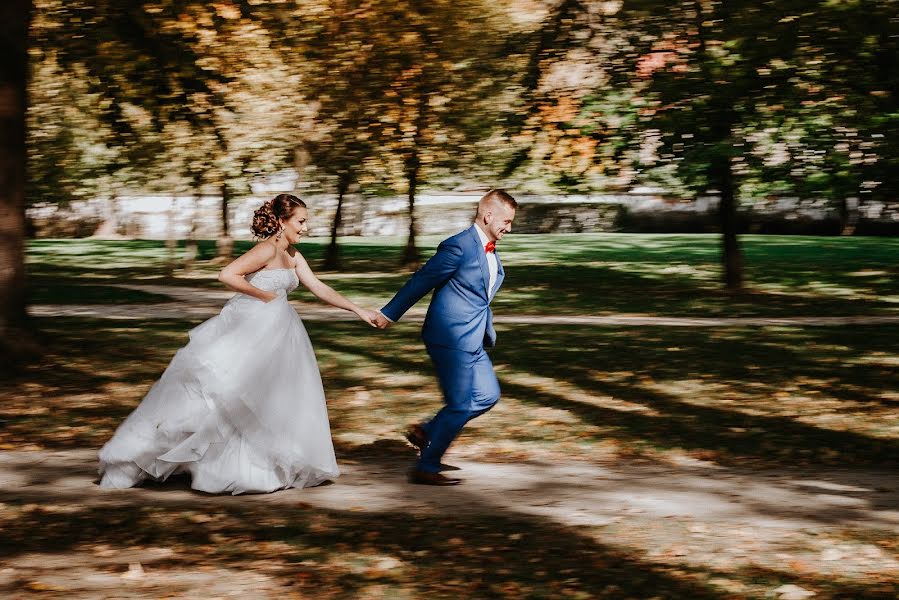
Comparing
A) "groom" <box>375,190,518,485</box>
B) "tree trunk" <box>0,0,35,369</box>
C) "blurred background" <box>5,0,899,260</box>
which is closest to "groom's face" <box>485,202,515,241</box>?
"groom" <box>375,190,518,485</box>

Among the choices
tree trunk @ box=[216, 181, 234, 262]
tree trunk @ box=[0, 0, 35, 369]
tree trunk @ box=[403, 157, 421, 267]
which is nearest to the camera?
tree trunk @ box=[0, 0, 35, 369]

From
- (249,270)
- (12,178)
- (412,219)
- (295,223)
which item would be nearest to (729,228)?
(412,219)

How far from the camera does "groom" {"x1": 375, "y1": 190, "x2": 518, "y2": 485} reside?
22.5ft

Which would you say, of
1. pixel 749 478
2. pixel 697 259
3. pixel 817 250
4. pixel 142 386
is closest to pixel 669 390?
pixel 749 478

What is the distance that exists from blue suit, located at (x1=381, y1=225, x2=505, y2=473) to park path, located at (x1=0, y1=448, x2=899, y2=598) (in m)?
0.56

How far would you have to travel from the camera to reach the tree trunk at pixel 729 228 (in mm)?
18625

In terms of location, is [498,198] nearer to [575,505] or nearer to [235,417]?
[575,505]

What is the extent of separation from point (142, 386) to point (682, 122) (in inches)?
278

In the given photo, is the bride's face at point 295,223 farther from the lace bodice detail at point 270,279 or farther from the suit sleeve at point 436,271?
the suit sleeve at point 436,271

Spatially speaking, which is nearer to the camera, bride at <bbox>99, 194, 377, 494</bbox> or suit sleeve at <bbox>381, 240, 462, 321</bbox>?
suit sleeve at <bbox>381, 240, 462, 321</bbox>

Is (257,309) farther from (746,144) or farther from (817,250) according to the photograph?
(817,250)

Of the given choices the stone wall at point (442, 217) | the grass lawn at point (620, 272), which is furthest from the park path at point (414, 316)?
the stone wall at point (442, 217)

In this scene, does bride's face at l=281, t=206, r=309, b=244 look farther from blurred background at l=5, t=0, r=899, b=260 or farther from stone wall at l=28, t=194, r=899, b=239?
stone wall at l=28, t=194, r=899, b=239

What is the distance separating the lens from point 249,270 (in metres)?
7.14
